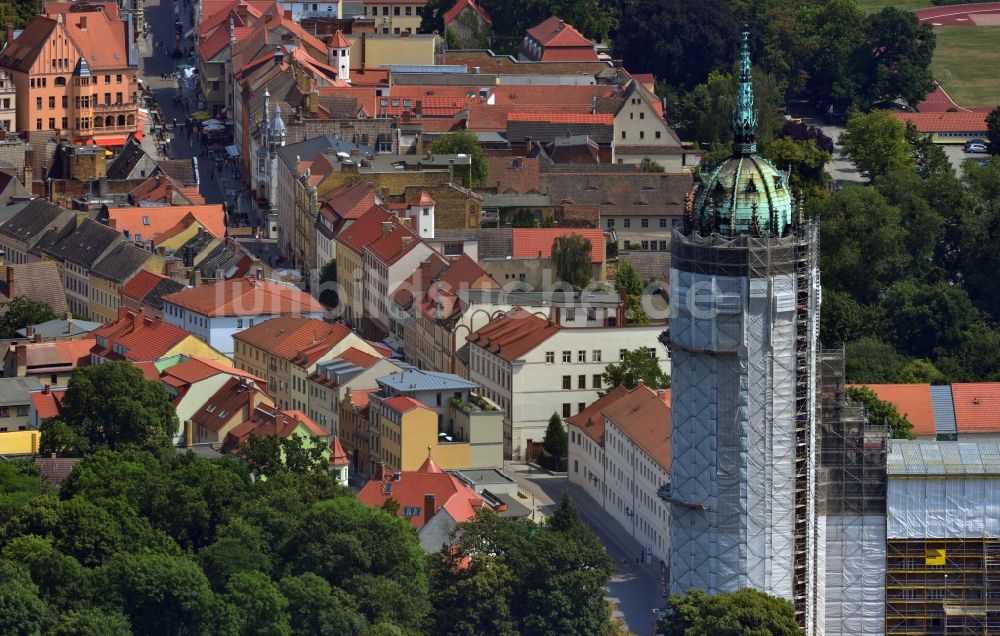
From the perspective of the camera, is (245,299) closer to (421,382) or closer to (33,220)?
(421,382)

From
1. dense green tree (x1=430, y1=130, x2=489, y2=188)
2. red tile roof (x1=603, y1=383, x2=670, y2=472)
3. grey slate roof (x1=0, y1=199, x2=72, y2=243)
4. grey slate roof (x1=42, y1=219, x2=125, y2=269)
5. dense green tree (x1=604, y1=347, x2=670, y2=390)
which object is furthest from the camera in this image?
dense green tree (x1=430, y1=130, x2=489, y2=188)

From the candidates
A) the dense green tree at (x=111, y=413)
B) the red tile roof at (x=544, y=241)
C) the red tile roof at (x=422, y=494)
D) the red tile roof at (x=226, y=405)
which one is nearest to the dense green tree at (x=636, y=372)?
the red tile roof at (x=226, y=405)

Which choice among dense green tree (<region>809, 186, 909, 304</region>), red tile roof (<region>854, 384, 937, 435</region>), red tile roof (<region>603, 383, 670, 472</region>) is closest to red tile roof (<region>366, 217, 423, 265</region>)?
dense green tree (<region>809, 186, 909, 304</region>)

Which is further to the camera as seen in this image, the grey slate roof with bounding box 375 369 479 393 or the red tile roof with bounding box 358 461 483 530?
the grey slate roof with bounding box 375 369 479 393

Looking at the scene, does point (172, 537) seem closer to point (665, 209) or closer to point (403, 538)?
point (403, 538)

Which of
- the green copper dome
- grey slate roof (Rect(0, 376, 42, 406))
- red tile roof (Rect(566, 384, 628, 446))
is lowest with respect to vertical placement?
grey slate roof (Rect(0, 376, 42, 406))

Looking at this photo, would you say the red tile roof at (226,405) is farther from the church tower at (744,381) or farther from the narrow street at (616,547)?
the church tower at (744,381)

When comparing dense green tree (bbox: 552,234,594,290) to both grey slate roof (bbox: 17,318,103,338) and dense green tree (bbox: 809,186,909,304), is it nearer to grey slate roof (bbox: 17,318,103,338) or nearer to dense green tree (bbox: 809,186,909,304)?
dense green tree (bbox: 809,186,909,304)

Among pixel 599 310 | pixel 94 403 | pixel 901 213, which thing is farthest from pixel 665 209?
pixel 94 403
